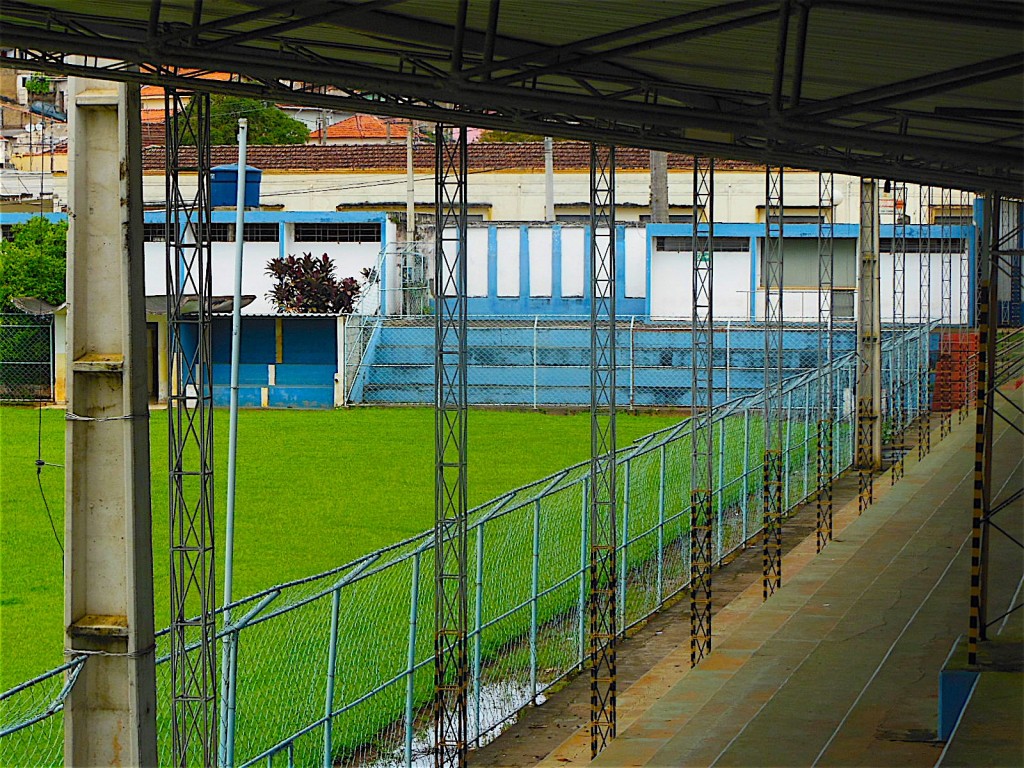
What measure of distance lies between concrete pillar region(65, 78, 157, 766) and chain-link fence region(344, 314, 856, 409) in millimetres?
25290

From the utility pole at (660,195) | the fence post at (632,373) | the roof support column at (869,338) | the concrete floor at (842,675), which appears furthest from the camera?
the utility pole at (660,195)

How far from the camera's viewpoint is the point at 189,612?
14.9 metres

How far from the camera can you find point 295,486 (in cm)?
2389

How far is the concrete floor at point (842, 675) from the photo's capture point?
34.2 ft

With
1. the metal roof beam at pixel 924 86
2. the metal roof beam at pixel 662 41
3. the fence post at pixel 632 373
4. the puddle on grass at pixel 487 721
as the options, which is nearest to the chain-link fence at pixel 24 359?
the fence post at pixel 632 373

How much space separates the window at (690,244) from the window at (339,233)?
291 inches

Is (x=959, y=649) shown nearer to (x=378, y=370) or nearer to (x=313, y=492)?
(x=313, y=492)

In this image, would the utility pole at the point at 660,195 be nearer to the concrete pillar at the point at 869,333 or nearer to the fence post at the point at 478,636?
the concrete pillar at the point at 869,333

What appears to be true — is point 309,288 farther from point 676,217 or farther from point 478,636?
point 478,636

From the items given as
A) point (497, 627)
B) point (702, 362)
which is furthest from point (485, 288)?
point (497, 627)

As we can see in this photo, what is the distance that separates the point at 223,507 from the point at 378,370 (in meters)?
14.5

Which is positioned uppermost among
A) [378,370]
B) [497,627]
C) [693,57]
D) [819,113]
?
[693,57]

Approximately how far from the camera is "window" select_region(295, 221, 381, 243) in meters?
37.6

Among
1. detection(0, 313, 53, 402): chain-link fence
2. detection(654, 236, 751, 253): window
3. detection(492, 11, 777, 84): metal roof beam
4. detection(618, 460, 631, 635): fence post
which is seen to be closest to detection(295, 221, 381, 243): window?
detection(0, 313, 53, 402): chain-link fence
